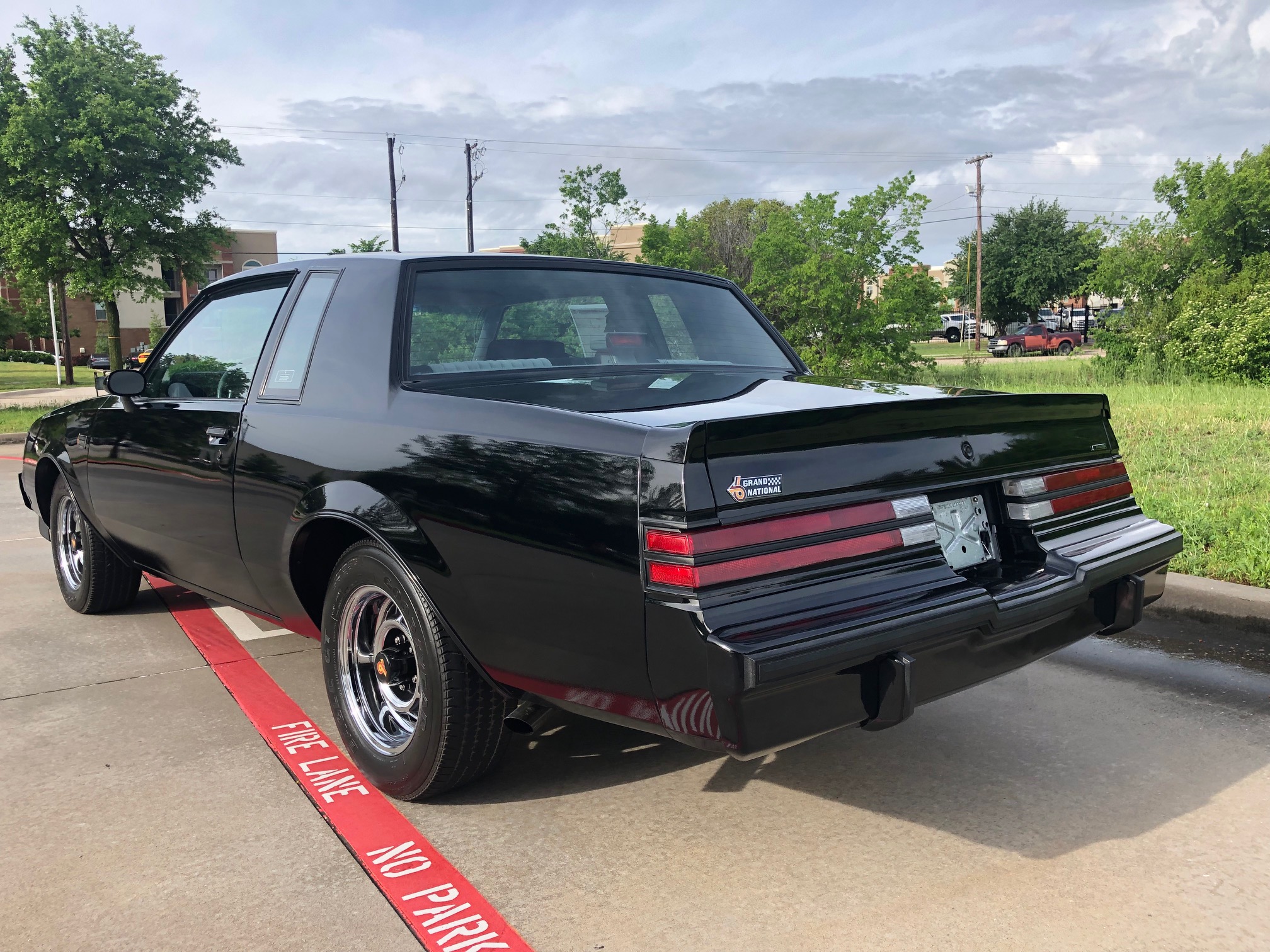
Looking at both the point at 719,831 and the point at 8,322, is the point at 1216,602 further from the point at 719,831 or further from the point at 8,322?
the point at 8,322

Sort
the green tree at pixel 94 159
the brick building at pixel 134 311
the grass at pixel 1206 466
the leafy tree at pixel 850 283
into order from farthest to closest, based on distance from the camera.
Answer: the brick building at pixel 134 311, the green tree at pixel 94 159, the leafy tree at pixel 850 283, the grass at pixel 1206 466

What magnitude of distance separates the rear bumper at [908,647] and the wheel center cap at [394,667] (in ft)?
4.31

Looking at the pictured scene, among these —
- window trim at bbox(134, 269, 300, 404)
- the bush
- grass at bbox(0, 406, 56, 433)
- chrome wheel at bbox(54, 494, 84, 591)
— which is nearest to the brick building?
the bush

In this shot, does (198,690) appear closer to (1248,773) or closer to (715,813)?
(715,813)

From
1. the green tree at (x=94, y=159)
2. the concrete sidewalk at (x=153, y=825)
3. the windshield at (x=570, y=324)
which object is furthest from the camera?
the green tree at (x=94, y=159)

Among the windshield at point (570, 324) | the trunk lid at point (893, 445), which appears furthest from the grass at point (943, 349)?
the trunk lid at point (893, 445)

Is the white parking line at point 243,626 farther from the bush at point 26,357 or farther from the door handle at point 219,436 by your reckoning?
the bush at point 26,357

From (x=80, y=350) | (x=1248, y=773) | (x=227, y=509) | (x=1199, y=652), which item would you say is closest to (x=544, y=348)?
(x=227, y=509)

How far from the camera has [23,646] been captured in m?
5.01

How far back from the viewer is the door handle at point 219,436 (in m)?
3.91

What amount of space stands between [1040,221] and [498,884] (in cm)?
6495

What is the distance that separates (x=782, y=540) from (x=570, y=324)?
1.60m

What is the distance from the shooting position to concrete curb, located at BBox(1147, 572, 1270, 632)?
4.77 meters

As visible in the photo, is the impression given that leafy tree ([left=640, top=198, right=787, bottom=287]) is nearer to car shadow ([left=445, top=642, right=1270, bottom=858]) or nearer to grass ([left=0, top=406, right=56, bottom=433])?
car shadow ([left=445, top=642, right=1270, bottom=858])
